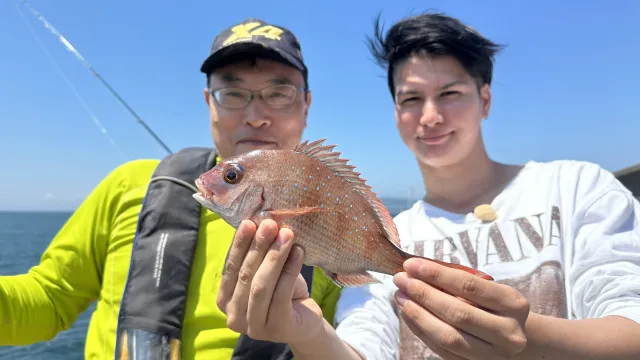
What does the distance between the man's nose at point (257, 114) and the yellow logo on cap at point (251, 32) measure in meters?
0.47

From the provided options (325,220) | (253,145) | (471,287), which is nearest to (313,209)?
(325,220)

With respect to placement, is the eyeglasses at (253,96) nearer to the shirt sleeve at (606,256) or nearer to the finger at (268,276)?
the finger at (268,276)

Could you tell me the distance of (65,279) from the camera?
2.90 m

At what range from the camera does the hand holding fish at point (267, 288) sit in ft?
5.50

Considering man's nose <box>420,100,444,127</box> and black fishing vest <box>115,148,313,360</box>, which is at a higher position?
man's nose <box>420,100,444,127</box>

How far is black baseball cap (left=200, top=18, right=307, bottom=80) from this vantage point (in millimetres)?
2754

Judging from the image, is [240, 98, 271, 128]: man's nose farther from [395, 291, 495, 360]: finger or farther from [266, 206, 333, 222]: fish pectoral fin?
[395, 291, 495, 360]: finger

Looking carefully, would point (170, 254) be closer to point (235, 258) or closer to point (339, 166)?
point (235, 258)

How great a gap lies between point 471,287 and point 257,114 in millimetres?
1809

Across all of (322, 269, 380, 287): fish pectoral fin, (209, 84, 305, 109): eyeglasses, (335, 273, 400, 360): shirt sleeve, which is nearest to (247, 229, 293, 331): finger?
(322, 269, 380, 287): fish pectoral fin

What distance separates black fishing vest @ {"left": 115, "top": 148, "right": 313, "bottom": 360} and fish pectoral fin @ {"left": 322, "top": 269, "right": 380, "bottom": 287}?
0.90 m

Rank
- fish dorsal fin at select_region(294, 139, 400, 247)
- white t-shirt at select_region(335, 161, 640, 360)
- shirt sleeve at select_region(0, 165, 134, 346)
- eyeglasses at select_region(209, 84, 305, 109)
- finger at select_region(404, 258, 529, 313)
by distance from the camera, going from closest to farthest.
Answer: finger at select_region(404, 258, 529, 313), fish dorsal fin at select_region(294, 139, 400, 247), white t-shirt at select_region(335, 161, 640, 360), shirt sleeve at select_region(0, 165, 134, 346), eyeglasses at select_region(209, 84, 305, 109)

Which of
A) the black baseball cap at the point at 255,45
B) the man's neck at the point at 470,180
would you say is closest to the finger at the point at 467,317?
the man's neck at the point at 470,180

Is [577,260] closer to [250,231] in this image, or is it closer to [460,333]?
[460,333]
